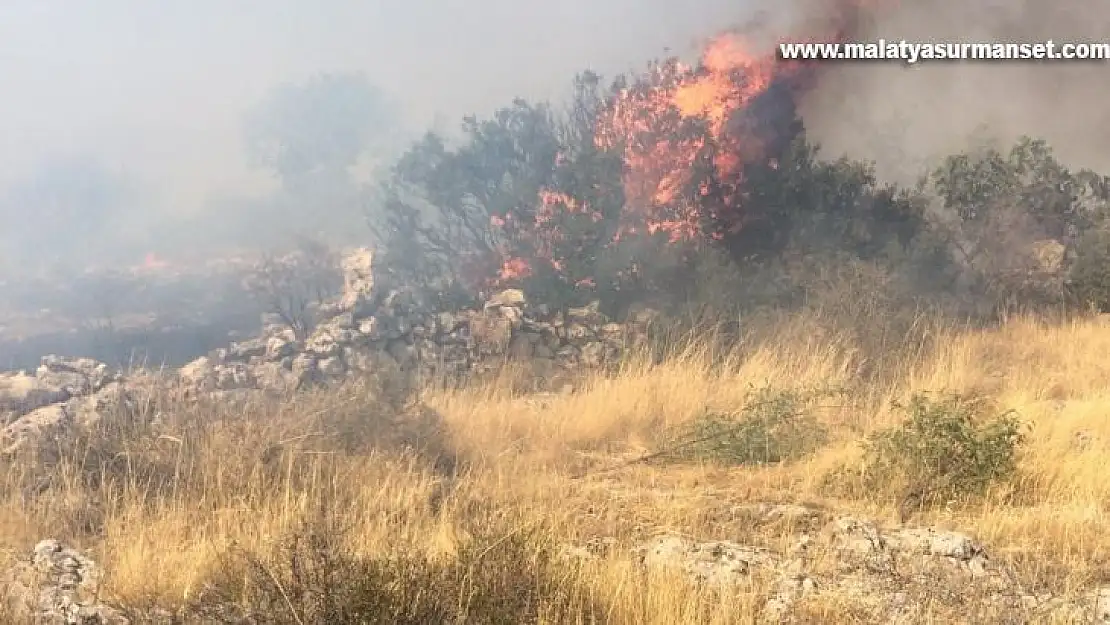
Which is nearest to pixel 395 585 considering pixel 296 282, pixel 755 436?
pixel 755 436

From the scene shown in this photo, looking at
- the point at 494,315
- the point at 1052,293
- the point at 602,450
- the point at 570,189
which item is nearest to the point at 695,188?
the point at 570,189

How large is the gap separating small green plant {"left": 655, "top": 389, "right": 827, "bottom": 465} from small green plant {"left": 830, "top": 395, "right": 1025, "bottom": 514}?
0.85 m

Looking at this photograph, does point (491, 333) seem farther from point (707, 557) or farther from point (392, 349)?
point (707, 557)

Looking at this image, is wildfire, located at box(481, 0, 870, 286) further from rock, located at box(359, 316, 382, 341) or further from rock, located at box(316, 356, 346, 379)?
rock, located at box(316, 356, 346, 379)

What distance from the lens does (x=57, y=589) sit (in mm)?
3537

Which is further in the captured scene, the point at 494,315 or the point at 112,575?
the point at 494,315

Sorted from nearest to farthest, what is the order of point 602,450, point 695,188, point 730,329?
point 602,450, point 730,329, point 695,188

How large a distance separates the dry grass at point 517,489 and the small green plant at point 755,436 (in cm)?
19

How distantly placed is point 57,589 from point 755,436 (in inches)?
178

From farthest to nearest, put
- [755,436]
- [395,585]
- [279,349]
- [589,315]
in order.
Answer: [589,315], [279,349], [755,436], [395,585]

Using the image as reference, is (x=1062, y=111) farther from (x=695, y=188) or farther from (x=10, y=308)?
(x=10, y=308)

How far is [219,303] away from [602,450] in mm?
9672

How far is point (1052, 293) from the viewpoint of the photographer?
10938 mm

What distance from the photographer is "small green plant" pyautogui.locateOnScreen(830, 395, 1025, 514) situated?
4.81m
